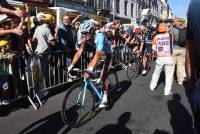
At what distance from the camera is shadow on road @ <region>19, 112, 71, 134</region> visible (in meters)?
5.92

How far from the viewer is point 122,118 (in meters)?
6.70

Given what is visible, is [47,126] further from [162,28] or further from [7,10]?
[162,28]

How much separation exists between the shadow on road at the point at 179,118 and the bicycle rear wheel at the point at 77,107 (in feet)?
5.04

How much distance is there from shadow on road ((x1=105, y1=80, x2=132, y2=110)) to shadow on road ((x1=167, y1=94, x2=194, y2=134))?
1245mm

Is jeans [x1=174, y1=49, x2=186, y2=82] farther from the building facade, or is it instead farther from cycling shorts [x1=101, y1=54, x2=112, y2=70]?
the building facade

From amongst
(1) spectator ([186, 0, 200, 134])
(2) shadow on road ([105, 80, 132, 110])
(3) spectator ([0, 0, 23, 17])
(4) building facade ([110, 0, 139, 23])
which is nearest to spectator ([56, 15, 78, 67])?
(2) shadow on road ([105, 80, 132, 110])

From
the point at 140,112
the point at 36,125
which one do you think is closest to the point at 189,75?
the point at 36,125

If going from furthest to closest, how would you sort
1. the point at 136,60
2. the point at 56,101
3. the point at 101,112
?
the point at 136,60 < the point at 56,101 < the point at 101,112

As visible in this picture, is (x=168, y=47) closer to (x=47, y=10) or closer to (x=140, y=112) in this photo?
(x=140, y=112)

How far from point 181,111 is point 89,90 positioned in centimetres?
208

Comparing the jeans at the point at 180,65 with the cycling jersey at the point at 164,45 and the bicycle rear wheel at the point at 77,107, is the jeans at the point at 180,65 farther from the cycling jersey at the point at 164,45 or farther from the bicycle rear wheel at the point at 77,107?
the bicycle rear wheel at the point at 77,107

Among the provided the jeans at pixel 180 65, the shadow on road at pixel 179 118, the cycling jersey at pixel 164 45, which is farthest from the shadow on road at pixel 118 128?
the jeans at pixel 180 65

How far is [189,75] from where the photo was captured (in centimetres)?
262

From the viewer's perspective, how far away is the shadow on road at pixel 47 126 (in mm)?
5918
